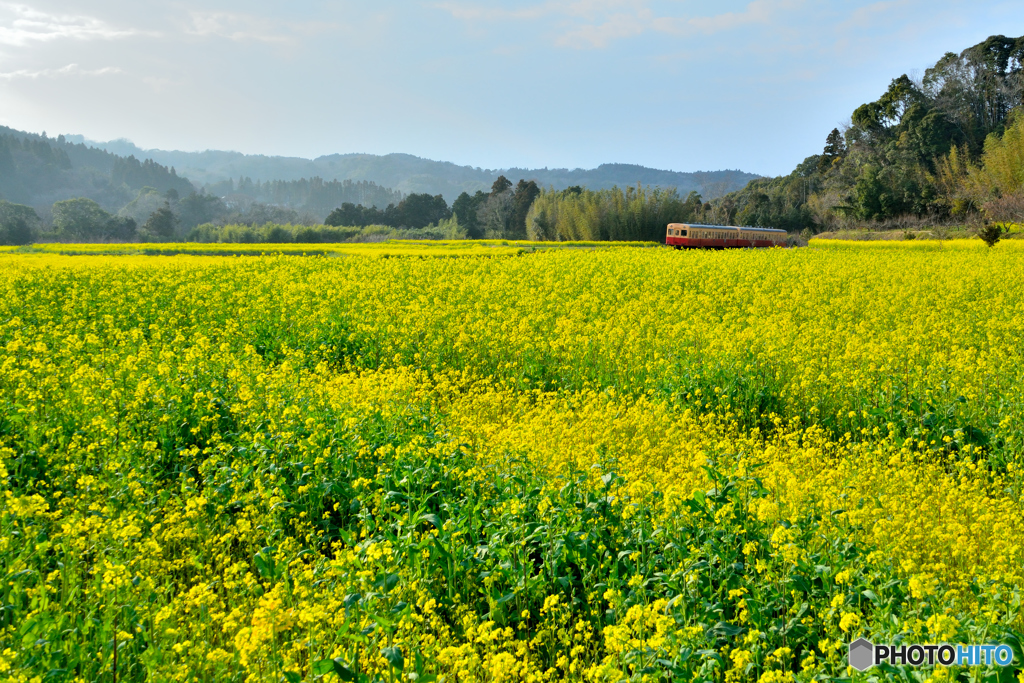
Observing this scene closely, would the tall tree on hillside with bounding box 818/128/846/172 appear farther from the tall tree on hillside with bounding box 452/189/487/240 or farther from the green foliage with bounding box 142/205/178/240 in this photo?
the green foliage with bounding box 142/205/178/240

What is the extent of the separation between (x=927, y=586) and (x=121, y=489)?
5344mm

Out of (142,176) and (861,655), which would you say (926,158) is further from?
(142,176)

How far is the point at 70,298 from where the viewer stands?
42.1 feet

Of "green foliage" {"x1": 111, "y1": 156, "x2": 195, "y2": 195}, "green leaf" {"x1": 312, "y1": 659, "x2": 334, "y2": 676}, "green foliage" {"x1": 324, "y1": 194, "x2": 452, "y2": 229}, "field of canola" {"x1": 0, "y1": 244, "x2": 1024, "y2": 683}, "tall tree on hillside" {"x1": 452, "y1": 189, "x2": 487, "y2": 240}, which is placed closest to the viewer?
"green leaf" {"x1": 312, "y1": 659, "x2": 334, "y2": 676}

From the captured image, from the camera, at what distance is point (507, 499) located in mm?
4465

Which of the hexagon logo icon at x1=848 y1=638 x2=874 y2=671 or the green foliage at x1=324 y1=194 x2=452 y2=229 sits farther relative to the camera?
the green foliage at x1=324 y1=194 x2=452 y2=229

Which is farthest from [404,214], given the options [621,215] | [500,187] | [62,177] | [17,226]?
[62,177]

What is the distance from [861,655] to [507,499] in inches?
90.6

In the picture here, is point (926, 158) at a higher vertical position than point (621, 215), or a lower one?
higher

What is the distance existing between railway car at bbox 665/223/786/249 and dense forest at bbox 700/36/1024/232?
15.4 meters

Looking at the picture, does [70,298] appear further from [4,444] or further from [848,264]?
[848,264]

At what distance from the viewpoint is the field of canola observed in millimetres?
3129

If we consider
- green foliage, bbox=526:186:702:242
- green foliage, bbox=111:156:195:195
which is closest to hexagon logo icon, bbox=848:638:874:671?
green foliage, bbox=526:186:702:242

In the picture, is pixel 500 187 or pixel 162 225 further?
pixel 500 187
